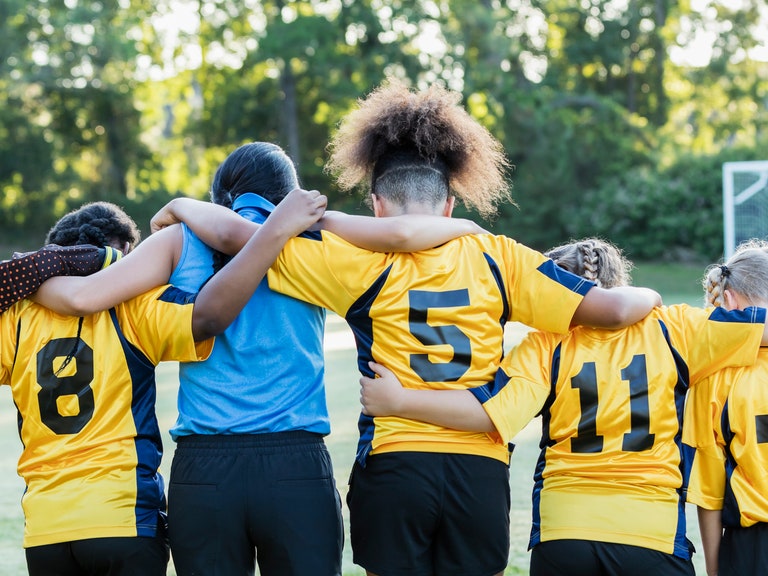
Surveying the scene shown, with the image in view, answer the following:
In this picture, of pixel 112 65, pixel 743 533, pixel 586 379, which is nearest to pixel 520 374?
pixel 586 379

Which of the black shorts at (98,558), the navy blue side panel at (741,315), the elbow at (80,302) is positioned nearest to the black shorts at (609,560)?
the navy blue side panel at (741,315)

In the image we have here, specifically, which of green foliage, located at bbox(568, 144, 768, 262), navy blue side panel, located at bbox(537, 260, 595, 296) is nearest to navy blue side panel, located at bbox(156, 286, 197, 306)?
navy blue side panel, located at bbox(537, 260, 595, 296)

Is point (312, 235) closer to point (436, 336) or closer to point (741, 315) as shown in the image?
point (436, 336)

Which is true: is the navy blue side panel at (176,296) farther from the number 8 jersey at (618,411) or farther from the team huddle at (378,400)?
the number 8 jersey at (618,411)

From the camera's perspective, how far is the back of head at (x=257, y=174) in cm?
291

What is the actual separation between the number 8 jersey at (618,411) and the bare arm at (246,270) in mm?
726

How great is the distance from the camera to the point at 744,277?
2.90 m

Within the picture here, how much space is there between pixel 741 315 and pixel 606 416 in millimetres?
511

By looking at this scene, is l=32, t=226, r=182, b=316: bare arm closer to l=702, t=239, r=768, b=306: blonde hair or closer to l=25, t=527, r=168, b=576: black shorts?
l=25, t=527, r=168, b=576: black shorts

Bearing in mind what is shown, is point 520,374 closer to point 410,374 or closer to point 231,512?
point 410,374

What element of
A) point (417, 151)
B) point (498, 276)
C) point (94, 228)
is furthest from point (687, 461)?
point (94, 228)

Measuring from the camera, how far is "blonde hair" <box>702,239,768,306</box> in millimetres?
2878

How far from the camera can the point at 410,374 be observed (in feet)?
8.70

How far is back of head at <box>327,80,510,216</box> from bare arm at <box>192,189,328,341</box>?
32cm
